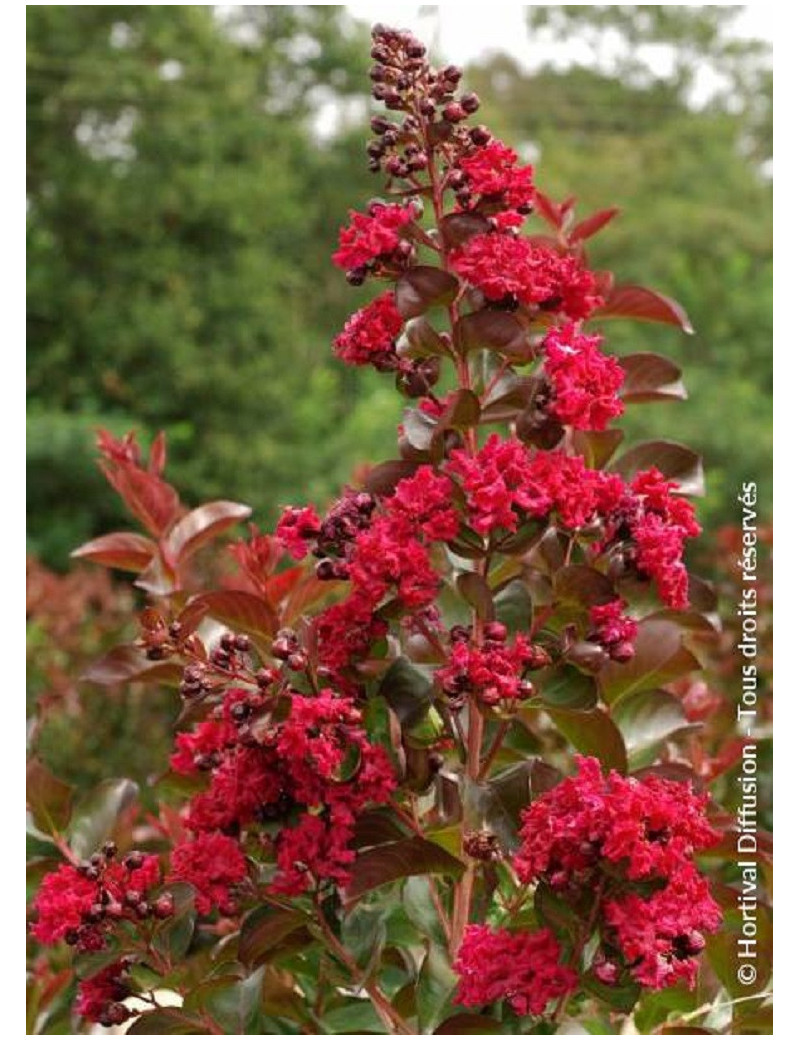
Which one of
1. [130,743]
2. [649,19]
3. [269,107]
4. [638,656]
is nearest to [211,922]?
[638,656]

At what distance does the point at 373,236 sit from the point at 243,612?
454 millimetres

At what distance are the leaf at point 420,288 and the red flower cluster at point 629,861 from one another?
506 mm

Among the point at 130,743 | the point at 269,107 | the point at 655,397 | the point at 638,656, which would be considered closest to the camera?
the point at 638,656

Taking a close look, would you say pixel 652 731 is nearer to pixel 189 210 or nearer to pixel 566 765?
pixel 566 765

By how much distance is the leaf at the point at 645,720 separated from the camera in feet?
6.06

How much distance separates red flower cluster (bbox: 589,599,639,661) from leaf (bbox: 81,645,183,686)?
552mm

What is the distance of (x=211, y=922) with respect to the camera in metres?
2.16

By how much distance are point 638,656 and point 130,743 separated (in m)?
3.22

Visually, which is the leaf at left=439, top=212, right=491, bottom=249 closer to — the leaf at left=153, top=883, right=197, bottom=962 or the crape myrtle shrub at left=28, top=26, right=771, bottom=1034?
the crape myrtle shrub at left=28, top=26, right=771, bottom=1034

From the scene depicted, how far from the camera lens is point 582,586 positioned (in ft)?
5.31

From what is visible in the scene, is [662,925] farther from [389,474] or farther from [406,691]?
[389,474]

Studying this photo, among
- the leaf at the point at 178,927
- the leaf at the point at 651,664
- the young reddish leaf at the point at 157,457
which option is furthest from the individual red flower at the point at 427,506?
the young reddish leaf at the point at 157,457

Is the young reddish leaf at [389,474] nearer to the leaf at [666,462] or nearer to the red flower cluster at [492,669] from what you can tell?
the red flower cluster at [492,669]

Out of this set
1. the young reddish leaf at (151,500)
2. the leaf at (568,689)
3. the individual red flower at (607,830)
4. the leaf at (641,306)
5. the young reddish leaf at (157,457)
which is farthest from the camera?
the young reddish leaf at (157,457)
